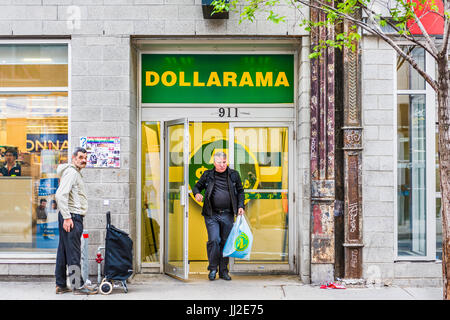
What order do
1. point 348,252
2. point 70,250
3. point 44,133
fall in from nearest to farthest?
point 70,250
point 348,252
point 44,133

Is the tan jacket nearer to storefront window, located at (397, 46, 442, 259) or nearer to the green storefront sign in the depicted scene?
the green storefront sign

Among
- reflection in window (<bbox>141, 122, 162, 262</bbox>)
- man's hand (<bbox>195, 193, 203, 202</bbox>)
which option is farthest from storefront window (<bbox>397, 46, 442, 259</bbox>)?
reflection in window (<bbox>141, 122, 162, 262</bbox>)

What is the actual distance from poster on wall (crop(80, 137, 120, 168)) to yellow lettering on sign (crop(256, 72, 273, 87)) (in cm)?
256

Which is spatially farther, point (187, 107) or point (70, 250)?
point (187, 107)

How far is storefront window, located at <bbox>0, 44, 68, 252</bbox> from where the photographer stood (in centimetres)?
741

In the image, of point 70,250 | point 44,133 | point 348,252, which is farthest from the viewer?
point 44,133

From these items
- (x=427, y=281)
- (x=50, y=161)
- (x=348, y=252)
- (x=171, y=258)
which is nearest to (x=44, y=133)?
(x=50, y=161)

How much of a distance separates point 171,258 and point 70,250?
70.5 inches

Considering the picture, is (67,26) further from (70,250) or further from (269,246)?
(269,246)

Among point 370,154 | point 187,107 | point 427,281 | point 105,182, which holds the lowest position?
point 427,281

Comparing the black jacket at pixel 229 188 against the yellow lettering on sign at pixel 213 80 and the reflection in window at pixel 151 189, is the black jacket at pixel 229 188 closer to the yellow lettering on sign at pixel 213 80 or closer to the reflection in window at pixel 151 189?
the reflection in window at pixel 151 189

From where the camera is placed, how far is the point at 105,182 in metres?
7.12

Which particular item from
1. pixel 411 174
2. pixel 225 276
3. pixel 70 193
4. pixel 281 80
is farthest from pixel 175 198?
pixel 411 174

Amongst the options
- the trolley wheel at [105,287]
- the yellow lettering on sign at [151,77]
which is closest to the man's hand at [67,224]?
the trolley wheel at [105,287]
